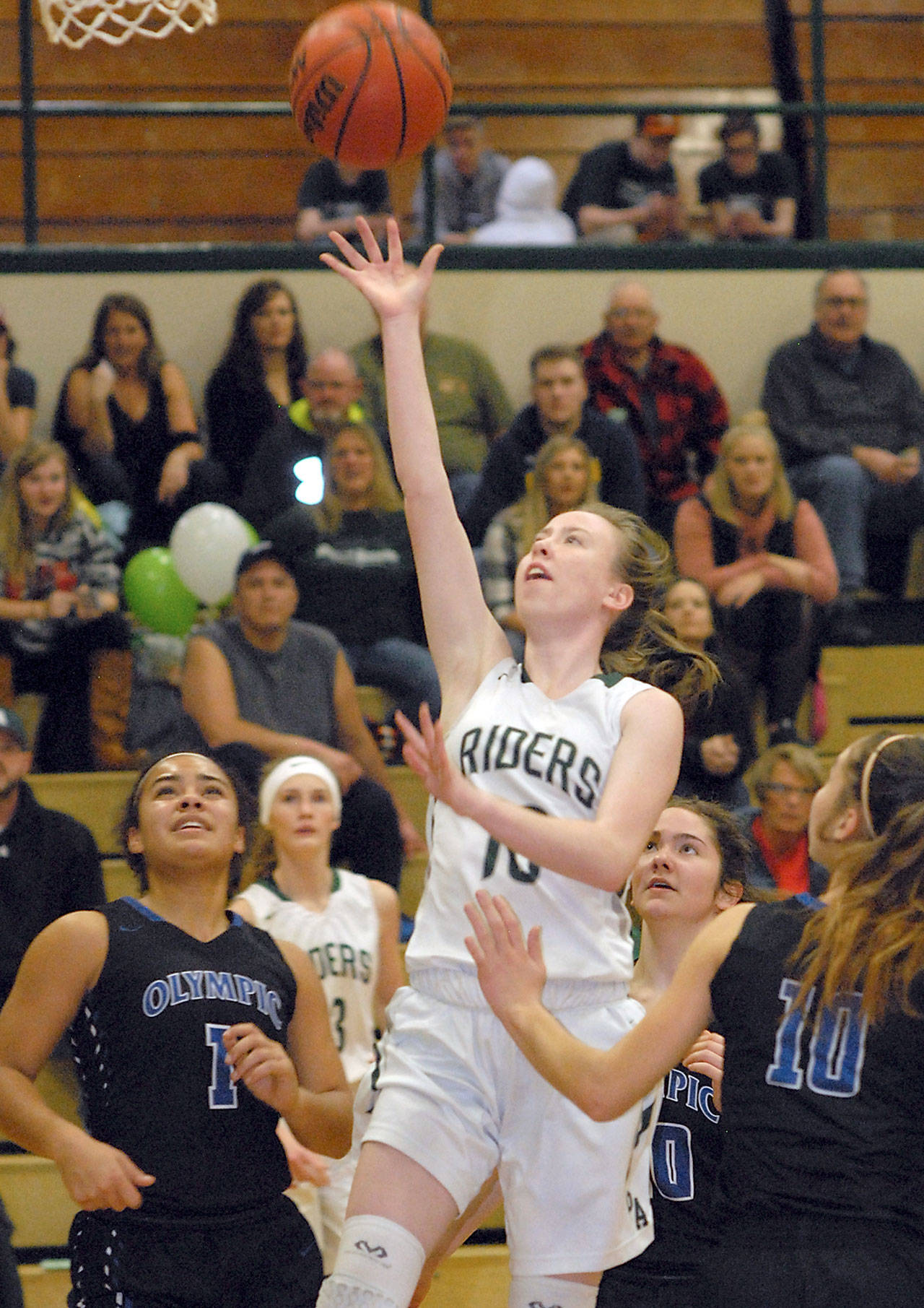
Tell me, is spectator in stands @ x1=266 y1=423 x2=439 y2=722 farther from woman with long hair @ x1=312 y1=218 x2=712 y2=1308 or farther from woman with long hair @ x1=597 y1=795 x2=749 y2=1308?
woman with long hair @ x1=312 y1=218 x2=712 y2=1308

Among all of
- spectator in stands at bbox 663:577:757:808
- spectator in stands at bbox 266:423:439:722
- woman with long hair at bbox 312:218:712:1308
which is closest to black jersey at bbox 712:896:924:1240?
woman with long hair at bbox 312:218:712:1308

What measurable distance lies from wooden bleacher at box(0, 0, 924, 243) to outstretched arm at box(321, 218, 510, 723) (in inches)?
243

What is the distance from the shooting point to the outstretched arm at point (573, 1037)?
2.40 m

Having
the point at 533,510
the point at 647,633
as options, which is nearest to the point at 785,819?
the point at 533,510

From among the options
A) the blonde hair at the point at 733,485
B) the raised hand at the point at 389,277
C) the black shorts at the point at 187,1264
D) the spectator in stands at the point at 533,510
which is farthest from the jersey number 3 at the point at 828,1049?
the blonde hair at the point at 733,485

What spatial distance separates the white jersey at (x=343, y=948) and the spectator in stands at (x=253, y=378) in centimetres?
259

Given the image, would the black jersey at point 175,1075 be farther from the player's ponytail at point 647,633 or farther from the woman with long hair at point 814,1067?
the player's ponytail at point 647,633

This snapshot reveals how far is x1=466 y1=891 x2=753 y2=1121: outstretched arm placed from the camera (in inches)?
94.3

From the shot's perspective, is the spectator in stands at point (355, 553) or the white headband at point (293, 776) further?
the spectator in stands at point (355, 553)

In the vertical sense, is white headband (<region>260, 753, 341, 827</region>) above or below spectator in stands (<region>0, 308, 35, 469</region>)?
below

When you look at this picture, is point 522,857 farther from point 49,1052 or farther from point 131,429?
point 131,429

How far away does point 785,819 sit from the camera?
5.70 metres

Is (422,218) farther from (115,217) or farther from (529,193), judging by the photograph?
(115,217)

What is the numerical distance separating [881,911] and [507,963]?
1.82ft
